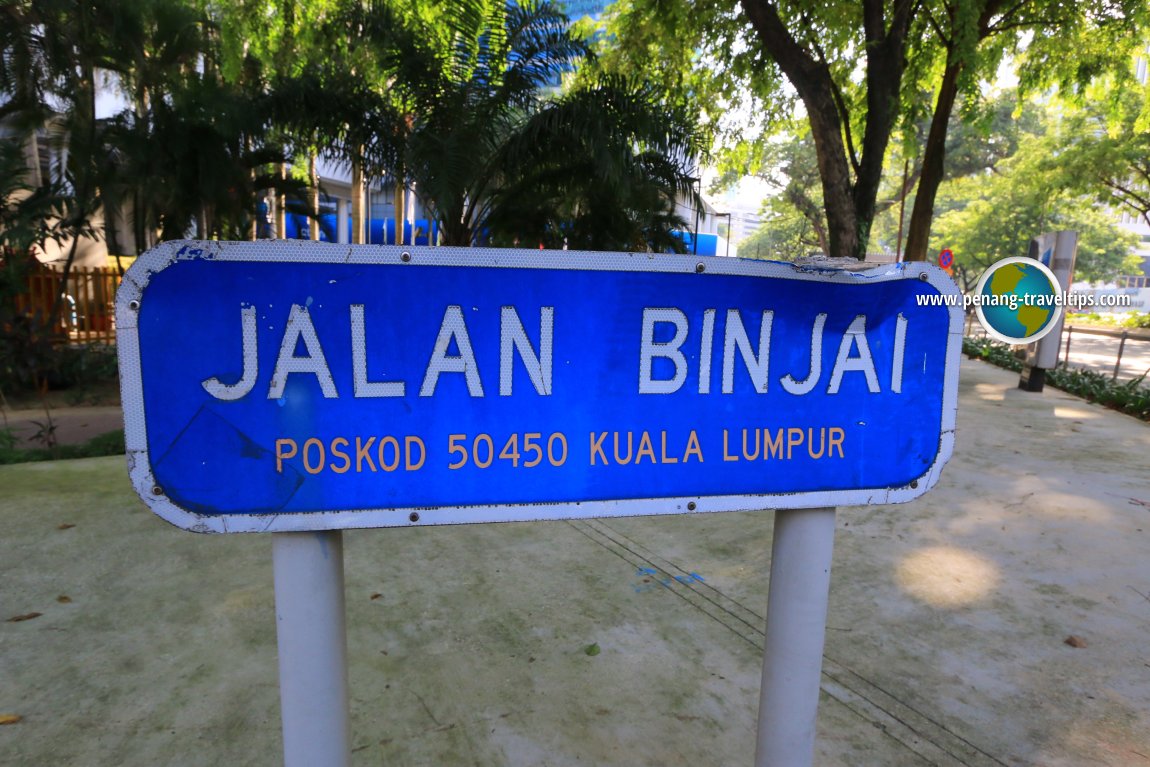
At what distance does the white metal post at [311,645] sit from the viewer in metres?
0.97

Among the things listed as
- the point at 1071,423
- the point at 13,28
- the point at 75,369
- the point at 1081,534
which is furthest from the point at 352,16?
the point at 1071,423

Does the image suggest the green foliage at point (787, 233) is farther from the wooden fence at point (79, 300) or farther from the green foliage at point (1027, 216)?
the wooden fence at point (79, 300)

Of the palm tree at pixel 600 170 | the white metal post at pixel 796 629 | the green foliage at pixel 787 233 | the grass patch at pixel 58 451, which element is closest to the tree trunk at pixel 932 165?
the palm tree at pixel 600 170

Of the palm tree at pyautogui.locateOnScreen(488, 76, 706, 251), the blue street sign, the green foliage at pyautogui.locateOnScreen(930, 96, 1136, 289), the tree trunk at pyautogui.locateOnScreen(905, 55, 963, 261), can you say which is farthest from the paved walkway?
the green foliage at pyautogui.locateOnScreen(930, 96, 1136, 289)

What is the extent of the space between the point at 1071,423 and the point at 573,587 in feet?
20.7

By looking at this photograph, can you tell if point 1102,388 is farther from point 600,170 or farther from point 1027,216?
point 1027,216

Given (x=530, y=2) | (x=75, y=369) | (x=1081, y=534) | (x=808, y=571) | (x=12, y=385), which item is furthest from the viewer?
(x=75, y=369)

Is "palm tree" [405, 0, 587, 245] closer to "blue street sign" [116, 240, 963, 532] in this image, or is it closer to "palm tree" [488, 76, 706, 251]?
"palm tree" [488, 76, 706, 251]

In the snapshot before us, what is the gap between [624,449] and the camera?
1005mm

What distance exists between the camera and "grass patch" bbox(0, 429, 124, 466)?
17.0ft

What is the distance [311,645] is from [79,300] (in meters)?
12.1

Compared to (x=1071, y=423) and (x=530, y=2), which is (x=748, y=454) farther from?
(x=1071, y=423)

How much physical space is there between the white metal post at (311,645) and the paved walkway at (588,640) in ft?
3.62

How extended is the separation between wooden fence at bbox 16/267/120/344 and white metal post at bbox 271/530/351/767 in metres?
10.6
